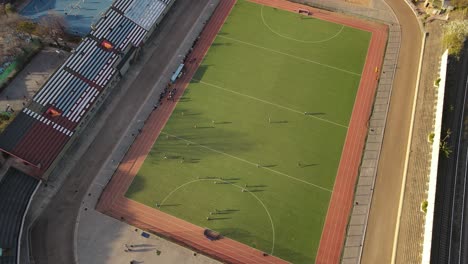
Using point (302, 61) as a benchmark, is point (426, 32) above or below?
above

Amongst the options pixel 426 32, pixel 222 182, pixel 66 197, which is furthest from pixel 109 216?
pixel 426 32

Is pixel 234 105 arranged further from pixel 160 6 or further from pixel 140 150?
pixel 160 6

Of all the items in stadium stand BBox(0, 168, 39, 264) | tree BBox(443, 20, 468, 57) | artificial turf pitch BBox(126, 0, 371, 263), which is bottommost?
stadium stand BBox(0, 168, 39, 264)

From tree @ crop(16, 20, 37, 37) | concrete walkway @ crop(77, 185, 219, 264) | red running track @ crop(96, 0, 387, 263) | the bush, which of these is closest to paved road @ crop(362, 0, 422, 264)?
the bush

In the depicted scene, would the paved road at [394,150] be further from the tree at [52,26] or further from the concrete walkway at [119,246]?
the tree at [52,26]

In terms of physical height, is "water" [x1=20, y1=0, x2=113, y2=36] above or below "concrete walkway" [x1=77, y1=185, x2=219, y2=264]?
above

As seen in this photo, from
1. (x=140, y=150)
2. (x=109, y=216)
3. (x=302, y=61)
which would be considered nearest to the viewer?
(x=109, y=216)

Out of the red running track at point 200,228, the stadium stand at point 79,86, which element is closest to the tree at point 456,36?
the red running track at point 200,228

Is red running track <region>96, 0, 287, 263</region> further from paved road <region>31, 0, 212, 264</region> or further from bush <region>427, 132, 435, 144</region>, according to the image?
bush <region>427, 132, 435, 144</region>
